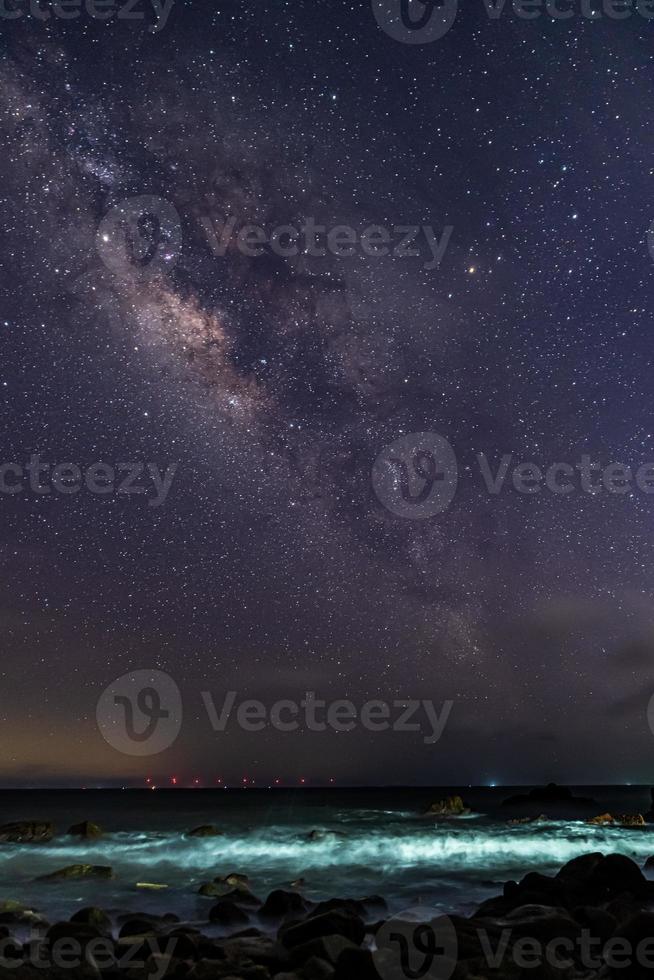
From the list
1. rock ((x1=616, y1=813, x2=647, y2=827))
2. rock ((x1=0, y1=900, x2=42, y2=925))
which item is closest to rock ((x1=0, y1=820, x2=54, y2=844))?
rock ((x1=0, y1=900, x2=42, y2=925))

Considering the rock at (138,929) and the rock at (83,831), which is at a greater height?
the rock at (138,929)

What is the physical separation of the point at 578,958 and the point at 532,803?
2362 inches

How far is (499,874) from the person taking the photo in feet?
75.5

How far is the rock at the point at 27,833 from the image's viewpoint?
30875 millimetres

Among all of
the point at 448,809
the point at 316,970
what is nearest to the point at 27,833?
the point at 316,970

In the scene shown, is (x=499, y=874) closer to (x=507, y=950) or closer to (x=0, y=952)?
(x=507, y=950)

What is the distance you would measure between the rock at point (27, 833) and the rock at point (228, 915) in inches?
783

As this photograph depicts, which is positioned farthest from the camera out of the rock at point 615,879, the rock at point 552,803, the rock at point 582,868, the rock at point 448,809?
the rock at point 552,803

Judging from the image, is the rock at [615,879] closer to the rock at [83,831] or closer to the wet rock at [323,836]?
the wet rock at [323,836]

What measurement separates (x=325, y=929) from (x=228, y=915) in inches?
155

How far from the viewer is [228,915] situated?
14.4 metres

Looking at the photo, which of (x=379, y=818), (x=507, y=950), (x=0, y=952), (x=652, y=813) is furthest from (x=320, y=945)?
(x=379, y=818)

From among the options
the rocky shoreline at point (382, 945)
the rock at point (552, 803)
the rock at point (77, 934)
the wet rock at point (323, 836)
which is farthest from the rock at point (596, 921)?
the rock at point (552, 803)

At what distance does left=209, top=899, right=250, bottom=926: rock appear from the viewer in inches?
561
